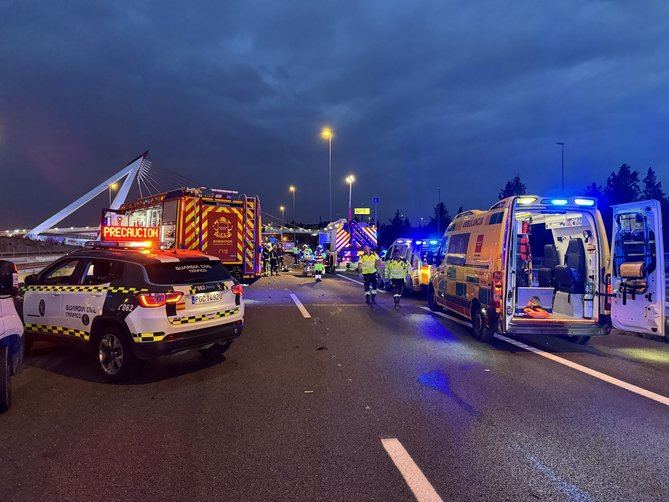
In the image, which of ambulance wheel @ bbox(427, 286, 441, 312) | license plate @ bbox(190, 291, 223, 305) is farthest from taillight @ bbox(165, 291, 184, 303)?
ambulance wheel @ bbox(427, 286, 441, 312)

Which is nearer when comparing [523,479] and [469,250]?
[523,479]

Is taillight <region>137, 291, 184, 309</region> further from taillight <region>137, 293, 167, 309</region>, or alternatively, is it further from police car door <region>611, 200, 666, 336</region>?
police car door <region>611, 200, 666, 336</region>

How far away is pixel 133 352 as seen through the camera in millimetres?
5625

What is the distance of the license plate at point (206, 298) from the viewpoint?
5965 millimetres

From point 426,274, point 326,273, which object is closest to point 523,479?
point 426,274

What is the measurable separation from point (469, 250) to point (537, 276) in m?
1.41

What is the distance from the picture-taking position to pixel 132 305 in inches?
221

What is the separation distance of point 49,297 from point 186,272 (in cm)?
218

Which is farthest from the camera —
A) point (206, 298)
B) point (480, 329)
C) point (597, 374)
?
point (480, 329)

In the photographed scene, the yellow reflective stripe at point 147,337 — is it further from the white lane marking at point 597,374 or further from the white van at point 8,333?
the white lane marking at point 597,374

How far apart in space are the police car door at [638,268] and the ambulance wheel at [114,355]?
7183 millimetres

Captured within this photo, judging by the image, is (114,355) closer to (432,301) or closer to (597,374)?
(597,374)

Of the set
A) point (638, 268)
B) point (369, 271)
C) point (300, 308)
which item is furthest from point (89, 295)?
point (369, 271)

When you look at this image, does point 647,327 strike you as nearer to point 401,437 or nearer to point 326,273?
point 401,437
